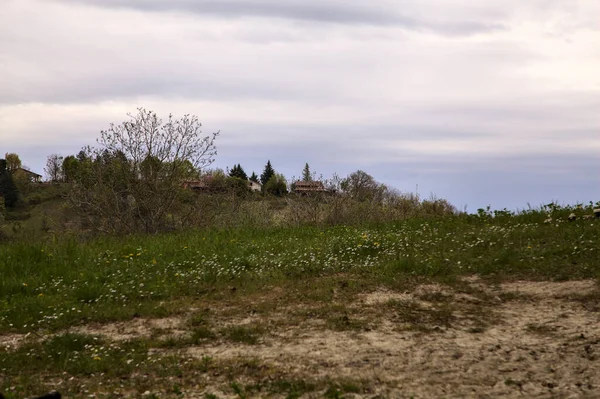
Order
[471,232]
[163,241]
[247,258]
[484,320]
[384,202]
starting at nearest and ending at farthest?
1. [484,320]
2. [247,258]
3. [471,232]
4. [163,241]
5. [384,202]

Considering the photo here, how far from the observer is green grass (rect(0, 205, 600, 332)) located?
9133 mm

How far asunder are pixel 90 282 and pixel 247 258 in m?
3.02

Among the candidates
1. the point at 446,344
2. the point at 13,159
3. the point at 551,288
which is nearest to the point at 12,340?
the point at 446,344

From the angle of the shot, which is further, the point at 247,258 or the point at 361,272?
the point at 247,258

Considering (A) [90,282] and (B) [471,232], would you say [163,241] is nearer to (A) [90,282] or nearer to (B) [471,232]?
(A) [90,282]

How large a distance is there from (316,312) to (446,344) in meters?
2.14

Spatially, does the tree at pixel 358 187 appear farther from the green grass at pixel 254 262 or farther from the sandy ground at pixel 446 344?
the sandy ground at pixel 446 344

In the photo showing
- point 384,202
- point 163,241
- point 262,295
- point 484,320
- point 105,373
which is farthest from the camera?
point 384,202

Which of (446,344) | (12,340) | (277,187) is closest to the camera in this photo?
(446,344)

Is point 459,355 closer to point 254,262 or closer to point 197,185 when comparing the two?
point 254,262

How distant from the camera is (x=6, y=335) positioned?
25.7 feet

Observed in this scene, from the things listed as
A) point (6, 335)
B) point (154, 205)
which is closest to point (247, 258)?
point (6, 335)

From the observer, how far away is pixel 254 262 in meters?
11.1

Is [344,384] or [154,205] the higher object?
[154,205]
